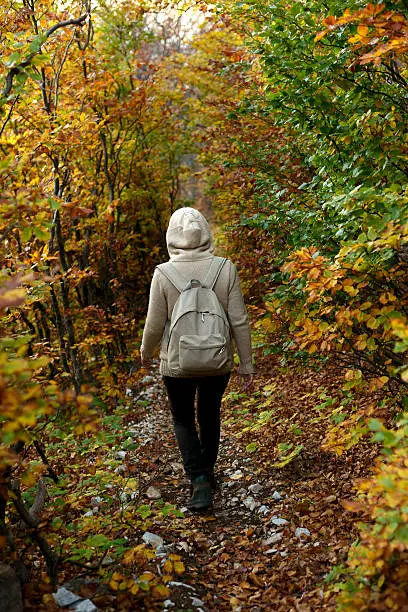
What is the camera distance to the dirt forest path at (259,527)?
9.81 ft

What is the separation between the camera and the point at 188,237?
3957mm

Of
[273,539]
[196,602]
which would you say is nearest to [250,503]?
[273,539]

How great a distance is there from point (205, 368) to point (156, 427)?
299 cm

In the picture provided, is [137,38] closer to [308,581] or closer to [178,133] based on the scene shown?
[178,133]

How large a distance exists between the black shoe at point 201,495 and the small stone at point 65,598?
1532 mm

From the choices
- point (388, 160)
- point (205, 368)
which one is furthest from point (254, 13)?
point (205, 368)

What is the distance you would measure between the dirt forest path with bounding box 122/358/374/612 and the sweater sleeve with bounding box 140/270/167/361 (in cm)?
129

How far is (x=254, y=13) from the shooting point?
5652 millimetres

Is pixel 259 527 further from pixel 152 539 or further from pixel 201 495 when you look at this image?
pixel 152 539

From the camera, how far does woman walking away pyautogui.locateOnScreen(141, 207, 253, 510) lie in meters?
3.75

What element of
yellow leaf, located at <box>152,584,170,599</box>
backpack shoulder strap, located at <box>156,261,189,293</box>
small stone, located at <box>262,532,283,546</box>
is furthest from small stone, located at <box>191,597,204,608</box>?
backpack shoulder strap, located at <box>156,261,189,293</box>

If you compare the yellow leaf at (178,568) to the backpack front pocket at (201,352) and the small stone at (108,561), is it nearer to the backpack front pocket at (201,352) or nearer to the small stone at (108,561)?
the small stone at (108,561)

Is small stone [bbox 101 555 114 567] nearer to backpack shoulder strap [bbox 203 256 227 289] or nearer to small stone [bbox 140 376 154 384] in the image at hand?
backpack shoulder strap [bbox 203 256 227 289]

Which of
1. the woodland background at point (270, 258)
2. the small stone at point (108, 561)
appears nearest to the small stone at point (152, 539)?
the woodland background at point (270, 258)
